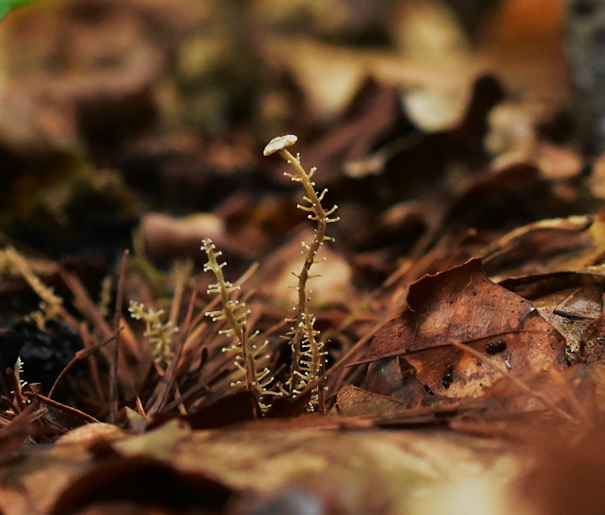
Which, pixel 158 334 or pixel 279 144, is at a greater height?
pixel 279 144

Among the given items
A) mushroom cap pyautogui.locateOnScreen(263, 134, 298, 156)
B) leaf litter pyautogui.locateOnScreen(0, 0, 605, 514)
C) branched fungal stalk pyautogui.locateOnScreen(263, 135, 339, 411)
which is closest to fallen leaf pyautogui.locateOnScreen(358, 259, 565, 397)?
leaf litter pyautogui.locateOnScreen(0, 0, 605, 514)

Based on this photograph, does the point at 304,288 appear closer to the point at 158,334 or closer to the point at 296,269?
the point at 296,269

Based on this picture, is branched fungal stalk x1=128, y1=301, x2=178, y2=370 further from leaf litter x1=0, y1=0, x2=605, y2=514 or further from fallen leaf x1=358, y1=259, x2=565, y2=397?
fallen leaf x1=358, y1=259, x2=565, y2=397

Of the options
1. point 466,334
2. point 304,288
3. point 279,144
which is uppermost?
point 279,144

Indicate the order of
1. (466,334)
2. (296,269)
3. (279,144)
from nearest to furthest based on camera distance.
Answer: (279,144), (466,334), (296,269)

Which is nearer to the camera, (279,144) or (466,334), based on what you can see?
(279,144)

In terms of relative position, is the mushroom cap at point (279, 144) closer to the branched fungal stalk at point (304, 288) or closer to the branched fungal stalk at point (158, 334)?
the branched fungal stalk at point (304, 288)

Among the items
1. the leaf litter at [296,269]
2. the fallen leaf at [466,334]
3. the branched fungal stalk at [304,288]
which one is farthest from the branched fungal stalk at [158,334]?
the fallen leaf at [466,334]

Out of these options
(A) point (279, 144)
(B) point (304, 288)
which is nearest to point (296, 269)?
(B) point (304, 288)

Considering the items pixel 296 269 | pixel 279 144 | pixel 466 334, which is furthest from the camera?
pixel 296 269
